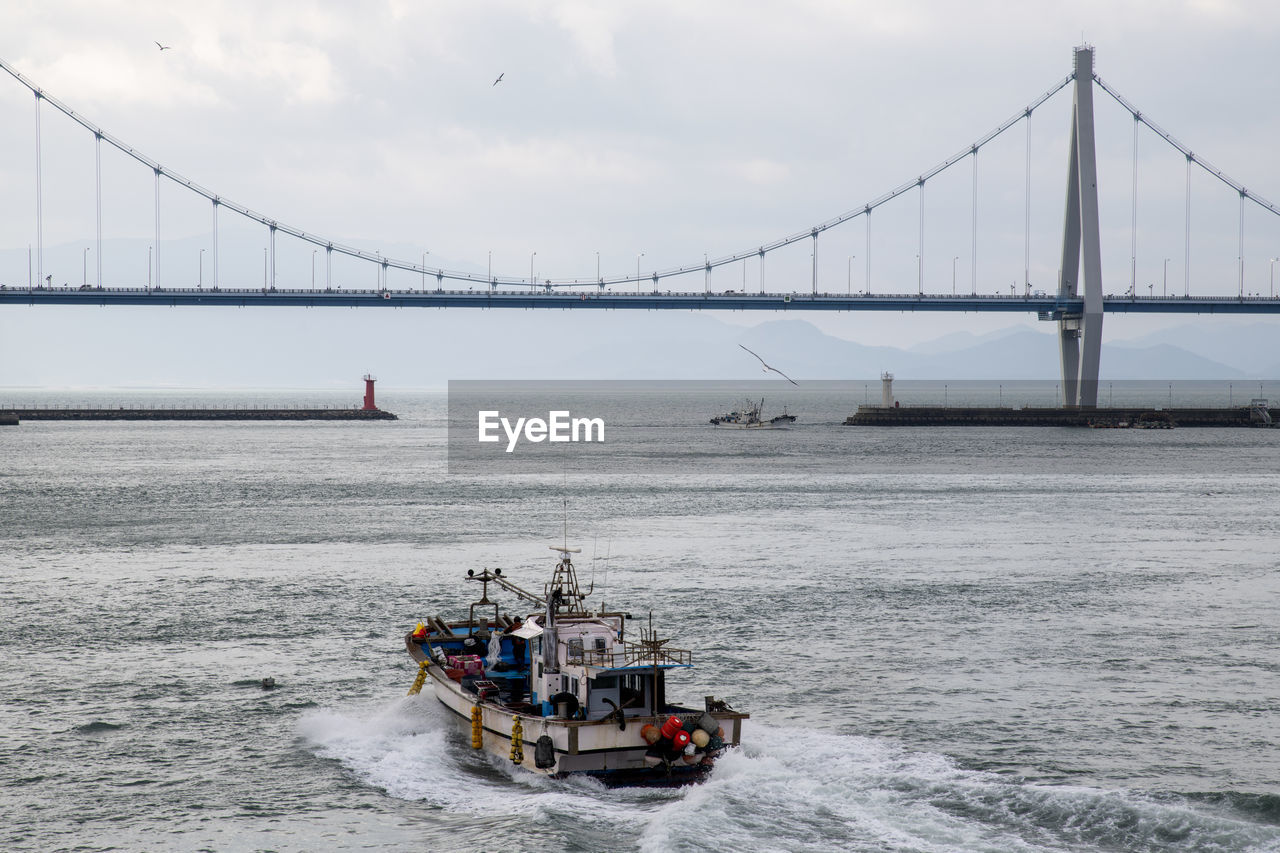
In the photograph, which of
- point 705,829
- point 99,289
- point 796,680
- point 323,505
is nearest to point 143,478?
point 323,505

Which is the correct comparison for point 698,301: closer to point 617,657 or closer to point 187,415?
point 187,415

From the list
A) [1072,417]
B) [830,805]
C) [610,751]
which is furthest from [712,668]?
[1072,417]

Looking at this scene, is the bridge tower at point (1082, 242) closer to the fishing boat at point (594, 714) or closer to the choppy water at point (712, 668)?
the choppy water at point (712, 668)

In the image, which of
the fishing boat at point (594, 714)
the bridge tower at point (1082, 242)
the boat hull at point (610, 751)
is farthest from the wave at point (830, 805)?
the bridge tower at point (1082, 242)

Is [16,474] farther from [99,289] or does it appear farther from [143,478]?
[99,289]

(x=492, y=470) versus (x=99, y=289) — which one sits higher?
(x=99, y=289)
